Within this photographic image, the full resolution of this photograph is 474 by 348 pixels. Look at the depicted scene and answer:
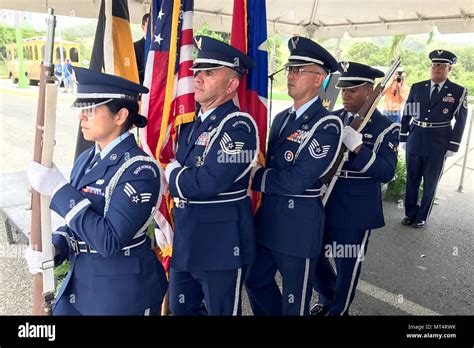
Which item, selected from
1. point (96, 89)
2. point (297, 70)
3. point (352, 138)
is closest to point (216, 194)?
point (96, 89)

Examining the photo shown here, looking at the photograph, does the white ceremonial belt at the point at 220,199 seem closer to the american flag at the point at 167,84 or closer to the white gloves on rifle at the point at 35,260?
the american flag at the point at 167,84

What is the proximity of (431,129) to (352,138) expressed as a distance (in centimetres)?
334

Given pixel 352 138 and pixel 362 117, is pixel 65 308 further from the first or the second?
pixel 362 117

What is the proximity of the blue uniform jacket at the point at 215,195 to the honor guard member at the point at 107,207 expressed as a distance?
406 millimetres

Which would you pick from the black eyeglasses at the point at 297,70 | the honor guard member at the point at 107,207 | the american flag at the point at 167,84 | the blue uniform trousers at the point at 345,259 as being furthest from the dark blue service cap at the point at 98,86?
the blue uniform trousers at the point at 345,259

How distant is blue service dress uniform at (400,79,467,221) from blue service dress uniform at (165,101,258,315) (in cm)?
411

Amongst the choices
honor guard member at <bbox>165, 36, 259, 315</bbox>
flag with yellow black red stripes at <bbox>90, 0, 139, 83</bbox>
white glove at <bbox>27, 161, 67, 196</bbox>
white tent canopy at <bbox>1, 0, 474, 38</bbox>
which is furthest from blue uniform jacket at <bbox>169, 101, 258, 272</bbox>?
white tent canopy at <bbox>1, 0, 474, 38</bbox>

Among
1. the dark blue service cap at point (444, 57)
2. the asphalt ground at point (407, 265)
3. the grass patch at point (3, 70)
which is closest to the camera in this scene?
the asphalt ground at point (407, 265)

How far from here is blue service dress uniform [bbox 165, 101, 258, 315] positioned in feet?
6.90

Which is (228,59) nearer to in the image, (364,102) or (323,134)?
(323,134)

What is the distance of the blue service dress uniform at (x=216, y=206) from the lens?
2104 millimetres

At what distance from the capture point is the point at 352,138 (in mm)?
2742

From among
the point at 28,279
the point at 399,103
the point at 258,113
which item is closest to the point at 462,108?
the point at 399,103

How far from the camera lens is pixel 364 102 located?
117 inches
